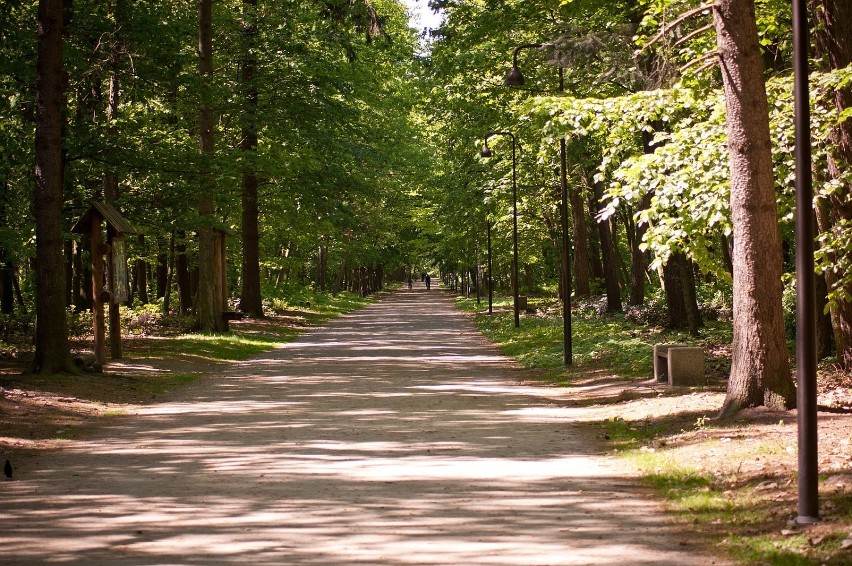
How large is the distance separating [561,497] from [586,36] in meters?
15.6

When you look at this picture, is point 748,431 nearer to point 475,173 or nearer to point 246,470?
point 246,470

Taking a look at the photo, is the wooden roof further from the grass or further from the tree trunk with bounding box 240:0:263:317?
the tree trunk with bounding box 240:0:263:317

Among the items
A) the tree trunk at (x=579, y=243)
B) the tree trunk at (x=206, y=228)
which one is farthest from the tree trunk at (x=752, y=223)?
the tree trunk at (x=579, y=243)

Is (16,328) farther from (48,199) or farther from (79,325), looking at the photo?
(48,199)

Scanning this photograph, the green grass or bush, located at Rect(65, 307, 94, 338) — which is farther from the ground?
bush, located at Rect(65, 307, 94, 338)

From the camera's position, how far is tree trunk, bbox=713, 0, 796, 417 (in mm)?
11297

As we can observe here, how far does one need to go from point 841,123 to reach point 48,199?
12550 millimetres

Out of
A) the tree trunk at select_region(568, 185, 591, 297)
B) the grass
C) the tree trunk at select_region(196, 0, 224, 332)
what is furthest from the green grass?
the tree trunk at select_region(196, 0, 224, 332)

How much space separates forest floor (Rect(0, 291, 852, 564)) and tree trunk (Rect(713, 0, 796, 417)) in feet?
1.54

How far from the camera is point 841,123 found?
14164 millimetres

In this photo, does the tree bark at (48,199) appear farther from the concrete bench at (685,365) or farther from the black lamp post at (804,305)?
the black lamp post at (804,305)

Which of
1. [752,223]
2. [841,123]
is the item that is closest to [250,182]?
[841,123]

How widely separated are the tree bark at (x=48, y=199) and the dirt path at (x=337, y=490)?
9.28 ft

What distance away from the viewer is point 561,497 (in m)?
8.50
